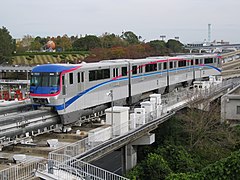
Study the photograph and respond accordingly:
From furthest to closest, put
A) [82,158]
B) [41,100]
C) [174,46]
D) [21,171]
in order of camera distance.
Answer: [174,46], [41,100], [82,158], [21,171]

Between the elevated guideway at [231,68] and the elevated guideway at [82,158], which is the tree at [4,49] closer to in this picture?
the elevated guideway at [231,68]

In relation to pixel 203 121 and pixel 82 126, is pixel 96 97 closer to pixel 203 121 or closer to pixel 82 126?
pixel 82 126

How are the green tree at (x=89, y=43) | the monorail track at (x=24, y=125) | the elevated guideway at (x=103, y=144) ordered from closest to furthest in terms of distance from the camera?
the elevated guideway at (x=103, y=144)
the monorail track at (x=24, y=125)
the green tree at (x=89, y=43)

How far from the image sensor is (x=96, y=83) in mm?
20781

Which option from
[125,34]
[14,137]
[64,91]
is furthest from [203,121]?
[125,34]

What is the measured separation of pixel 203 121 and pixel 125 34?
94.7 meters

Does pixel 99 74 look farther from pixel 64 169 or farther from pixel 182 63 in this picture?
pixel 182 63

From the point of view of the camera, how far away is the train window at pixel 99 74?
20367 mm

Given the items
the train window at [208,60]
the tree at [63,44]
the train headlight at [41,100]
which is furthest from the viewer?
the tree at [63,44]

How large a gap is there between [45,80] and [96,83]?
12.6 ft

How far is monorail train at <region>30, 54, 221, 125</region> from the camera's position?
1755cm

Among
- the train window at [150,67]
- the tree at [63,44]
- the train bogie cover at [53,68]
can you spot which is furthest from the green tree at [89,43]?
the train bogie cover at [53,68]

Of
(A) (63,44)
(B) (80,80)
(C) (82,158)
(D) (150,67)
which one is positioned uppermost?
(A) (63,44)

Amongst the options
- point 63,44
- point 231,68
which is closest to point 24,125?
point 231,68
